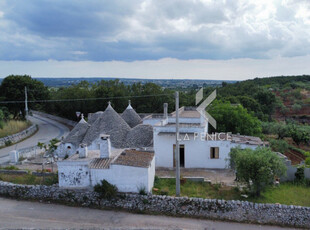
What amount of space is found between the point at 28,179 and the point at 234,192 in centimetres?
1260

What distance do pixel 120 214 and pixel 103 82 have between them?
1431 inches

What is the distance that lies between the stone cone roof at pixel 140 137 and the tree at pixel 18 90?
25.8m

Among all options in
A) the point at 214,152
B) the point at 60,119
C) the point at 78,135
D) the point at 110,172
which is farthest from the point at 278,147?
the point at 60,119

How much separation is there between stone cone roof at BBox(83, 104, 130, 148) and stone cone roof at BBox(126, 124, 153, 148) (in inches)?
20.7

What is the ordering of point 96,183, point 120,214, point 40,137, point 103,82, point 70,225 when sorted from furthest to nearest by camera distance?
1. point 103,82
2. point 40,137
3. point 96,183
4. point 120,214
5. point 70,225

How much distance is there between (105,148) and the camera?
48.5ft

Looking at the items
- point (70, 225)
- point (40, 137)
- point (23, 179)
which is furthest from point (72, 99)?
point (70, 225)

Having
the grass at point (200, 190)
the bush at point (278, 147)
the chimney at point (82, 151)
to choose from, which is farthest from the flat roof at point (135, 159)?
the bush at point (278, 147)

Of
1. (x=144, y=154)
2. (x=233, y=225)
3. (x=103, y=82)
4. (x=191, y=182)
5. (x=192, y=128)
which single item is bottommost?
(x=233, y=225)

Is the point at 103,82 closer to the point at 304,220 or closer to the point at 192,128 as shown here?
the point at 192,128

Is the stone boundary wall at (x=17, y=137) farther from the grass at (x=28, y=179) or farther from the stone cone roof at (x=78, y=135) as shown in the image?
the grass at (x=28, y=179)

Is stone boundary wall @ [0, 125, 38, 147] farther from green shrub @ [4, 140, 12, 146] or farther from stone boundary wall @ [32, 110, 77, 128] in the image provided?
stone boundary wall @ [32, 110, 77, 128]

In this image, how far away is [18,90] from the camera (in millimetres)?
38375

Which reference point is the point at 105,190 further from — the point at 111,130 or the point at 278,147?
the point at 278,147
